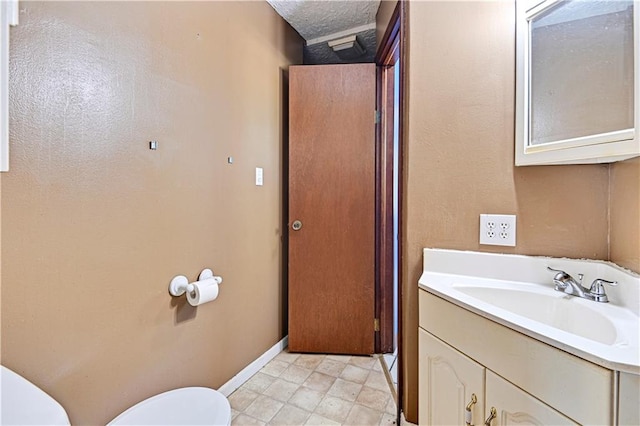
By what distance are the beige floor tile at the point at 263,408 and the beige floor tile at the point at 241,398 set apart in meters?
0.03

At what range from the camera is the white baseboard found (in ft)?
5.36

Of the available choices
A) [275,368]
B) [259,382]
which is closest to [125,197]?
[259,382]

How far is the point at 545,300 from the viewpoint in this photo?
1.01 meters

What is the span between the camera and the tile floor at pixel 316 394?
1.46 metres

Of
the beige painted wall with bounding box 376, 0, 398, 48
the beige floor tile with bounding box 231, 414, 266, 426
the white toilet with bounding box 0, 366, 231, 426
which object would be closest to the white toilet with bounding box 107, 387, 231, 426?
the white toilet with bounding box 0, 366, 231, 426

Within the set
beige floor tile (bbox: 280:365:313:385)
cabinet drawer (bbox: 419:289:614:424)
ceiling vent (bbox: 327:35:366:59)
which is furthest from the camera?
ceiling vent (bbox: 327:35:366:59)

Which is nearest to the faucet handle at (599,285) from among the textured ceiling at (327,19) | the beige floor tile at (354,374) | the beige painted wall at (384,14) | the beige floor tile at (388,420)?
the beige floor tile at (388,420)

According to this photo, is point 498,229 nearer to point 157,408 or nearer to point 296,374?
point 296,374

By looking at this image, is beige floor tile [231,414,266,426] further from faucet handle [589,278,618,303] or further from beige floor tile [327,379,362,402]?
faucet handle [589,278,618,303]

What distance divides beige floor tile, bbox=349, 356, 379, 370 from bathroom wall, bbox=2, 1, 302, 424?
738 millimetres

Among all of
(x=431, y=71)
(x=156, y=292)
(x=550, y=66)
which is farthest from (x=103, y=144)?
(x=550, y=66)

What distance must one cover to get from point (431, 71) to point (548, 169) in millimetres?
622

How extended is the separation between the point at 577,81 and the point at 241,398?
6.81 ft

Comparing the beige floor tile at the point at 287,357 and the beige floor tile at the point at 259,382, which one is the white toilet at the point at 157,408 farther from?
the beige floor tile at the point at 287,357
